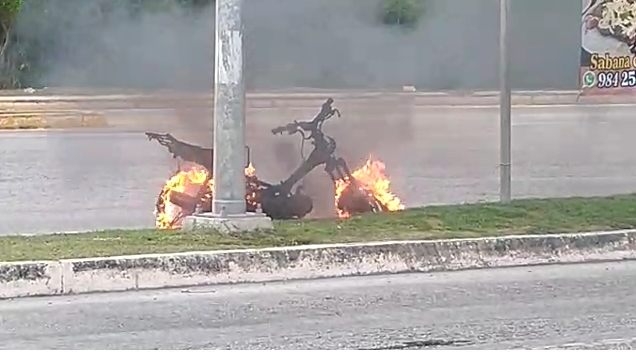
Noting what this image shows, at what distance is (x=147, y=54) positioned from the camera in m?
10.5

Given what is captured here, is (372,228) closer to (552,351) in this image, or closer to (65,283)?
(65,283)

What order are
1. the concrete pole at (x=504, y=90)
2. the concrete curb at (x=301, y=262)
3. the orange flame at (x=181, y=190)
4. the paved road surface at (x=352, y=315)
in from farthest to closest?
1. the concrete pole at (x=504, y=90)
2. the orange flame at (x=181, y=190)
3. the concrete curb at (x=301, y=262)
4. the paved road surface at (x=352, y=315)

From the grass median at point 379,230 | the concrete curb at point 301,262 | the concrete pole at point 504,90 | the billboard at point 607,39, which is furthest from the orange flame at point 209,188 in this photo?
the billboard at point 607,39

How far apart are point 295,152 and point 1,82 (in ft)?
25.4

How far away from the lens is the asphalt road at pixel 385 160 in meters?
11.3

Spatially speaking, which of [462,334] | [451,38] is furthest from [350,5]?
[462,334]

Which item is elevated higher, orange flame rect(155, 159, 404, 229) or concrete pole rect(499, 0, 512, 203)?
concrete pole rect(499, 0, 512, 203)

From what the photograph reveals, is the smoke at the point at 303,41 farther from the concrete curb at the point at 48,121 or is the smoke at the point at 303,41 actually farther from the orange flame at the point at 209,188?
the concrete curb at the point at 48,121

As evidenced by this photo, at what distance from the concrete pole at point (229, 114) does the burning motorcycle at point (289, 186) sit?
582 mm

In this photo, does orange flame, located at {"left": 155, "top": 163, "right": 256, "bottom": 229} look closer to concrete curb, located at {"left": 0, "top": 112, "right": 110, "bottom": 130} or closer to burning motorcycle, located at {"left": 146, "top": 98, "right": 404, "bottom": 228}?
burning motorcycle, located at {"left": 146, "top": 98, "right": 404, "bottom": 228}

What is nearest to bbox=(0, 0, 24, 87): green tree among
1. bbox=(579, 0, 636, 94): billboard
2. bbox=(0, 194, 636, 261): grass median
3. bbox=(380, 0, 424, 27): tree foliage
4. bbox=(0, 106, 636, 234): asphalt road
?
bbox=(0, 106, 636, 234): asphalt road

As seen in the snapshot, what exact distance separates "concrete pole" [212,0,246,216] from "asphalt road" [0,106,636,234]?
154 cm

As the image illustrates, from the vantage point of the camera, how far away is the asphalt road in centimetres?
1127

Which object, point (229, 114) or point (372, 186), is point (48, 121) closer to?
point (372, 186)
